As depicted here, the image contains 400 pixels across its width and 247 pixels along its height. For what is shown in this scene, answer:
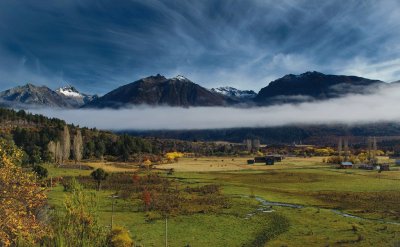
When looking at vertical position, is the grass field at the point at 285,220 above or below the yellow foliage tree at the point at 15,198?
below

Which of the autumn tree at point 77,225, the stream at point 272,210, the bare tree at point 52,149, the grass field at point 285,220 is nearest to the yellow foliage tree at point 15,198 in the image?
the autumn tree at point 77,225

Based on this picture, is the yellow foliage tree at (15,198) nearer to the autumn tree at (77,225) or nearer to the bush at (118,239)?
the autumn tree at (77,225)

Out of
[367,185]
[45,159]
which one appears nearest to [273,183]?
[367,185]

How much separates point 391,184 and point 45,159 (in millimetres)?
133904

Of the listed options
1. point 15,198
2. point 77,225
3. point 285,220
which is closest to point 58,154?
point 285,220

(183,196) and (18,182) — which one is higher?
(18,182)

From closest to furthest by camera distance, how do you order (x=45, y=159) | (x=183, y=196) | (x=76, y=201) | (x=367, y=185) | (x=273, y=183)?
(x=76, y=201) → (x=183, y=196) → (x=367, y=185) → (x=273, y=183) → (x=45, y=159)

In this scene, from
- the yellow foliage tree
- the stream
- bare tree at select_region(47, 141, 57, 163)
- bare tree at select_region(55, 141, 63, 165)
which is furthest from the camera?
bare tree at select_region(47, 141, 57, 163)

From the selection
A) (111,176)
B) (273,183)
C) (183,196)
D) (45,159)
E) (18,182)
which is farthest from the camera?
(45,159)

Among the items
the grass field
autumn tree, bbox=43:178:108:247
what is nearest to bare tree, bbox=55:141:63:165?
the grass field

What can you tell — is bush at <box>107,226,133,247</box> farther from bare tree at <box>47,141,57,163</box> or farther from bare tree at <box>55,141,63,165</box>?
bare tree at <box>47,141,57,163</box>

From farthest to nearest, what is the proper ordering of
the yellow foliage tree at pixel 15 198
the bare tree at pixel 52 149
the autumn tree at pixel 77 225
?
the bare tree at pixel 52 149, the autumn tree at pixel 77 225, the yellow foliage tree at pixel 15 198

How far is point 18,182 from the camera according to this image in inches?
1243

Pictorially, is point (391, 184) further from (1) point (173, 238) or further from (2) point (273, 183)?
(1) point (173, 238)
